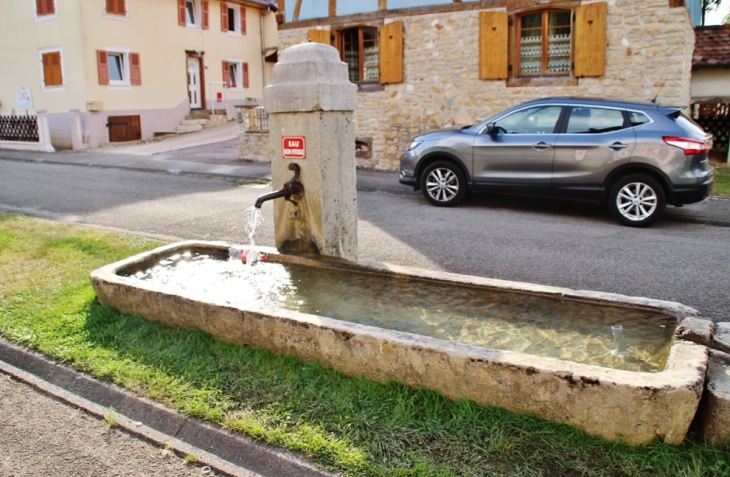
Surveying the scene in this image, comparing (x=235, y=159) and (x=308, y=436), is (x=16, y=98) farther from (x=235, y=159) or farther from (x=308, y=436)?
(x=308, y=436)

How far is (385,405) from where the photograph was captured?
11.3ft

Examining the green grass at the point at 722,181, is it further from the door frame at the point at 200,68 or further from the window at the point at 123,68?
the door frame at the point at 200,68

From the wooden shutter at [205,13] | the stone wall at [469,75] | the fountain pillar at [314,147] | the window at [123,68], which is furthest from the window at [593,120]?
the wooden shutter at [205,13]

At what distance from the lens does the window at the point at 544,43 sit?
535 inches

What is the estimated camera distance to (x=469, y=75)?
14.5 meters

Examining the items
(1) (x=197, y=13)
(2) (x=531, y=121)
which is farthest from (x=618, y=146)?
(1) (x=197, y=13)

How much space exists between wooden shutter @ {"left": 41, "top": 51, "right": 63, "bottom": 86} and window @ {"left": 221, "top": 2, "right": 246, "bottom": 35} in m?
8.51

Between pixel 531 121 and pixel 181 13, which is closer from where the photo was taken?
pixel 531 121

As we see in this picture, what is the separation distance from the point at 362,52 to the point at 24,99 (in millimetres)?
16056

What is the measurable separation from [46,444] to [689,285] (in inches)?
222

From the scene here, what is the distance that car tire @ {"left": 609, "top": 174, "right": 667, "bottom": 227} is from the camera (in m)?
8.91

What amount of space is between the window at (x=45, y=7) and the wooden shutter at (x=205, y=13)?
21.6 feet

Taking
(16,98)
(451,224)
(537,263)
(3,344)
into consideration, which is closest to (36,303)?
(3,344)

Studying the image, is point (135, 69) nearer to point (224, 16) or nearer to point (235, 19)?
point (224, 16)
